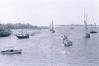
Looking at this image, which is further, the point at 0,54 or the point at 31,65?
the point at 0,54

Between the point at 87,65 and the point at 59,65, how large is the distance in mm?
1883

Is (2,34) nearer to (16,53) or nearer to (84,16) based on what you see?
(84,16)

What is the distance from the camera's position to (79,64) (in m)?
22.0

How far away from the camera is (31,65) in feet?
71.1

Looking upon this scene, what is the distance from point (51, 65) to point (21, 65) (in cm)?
200

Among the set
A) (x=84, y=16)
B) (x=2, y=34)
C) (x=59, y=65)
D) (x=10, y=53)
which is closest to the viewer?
(x=59, y=65)

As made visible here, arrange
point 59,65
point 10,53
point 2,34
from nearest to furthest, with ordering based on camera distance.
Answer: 1. point 59,65
2. point 10,53
3. point 2,34

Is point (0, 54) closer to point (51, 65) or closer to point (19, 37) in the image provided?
point (51, 65)

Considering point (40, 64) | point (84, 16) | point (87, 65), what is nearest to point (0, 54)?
point (40, 64)

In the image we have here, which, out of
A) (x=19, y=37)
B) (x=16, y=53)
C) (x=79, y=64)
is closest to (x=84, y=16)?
(x=19, y=37)

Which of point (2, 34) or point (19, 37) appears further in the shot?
point (2, 34)

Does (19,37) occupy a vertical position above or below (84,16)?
below

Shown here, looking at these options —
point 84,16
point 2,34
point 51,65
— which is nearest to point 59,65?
point 51,65

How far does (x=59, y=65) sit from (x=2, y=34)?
49.3 metres
